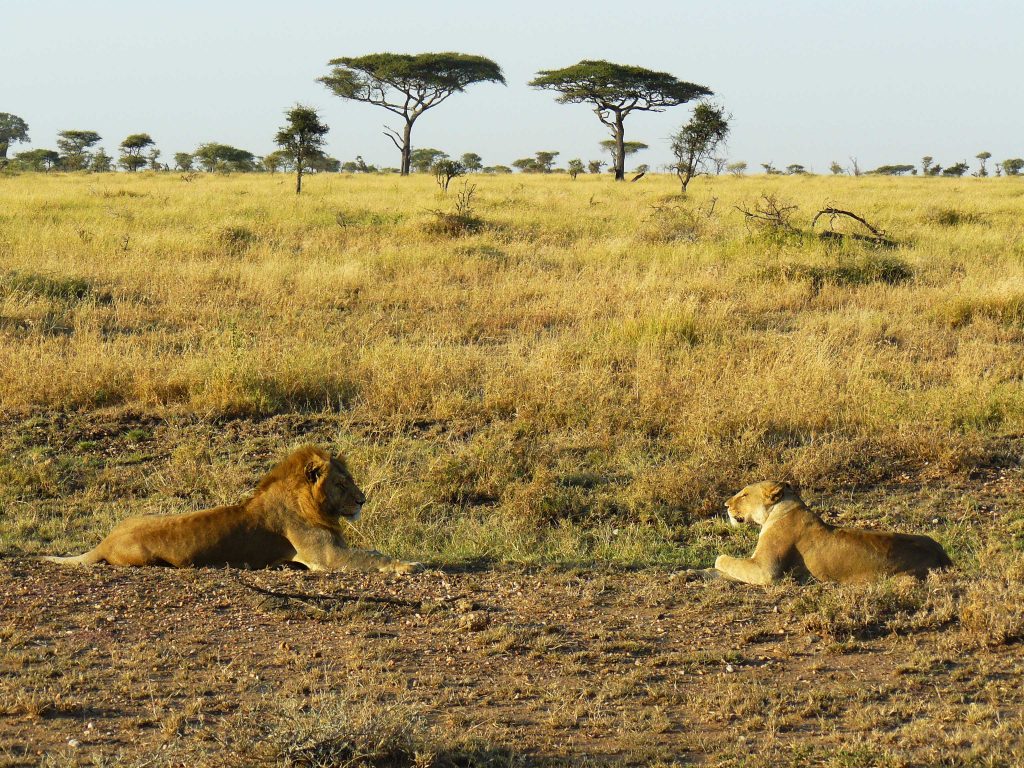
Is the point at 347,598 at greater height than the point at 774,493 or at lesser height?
lesser

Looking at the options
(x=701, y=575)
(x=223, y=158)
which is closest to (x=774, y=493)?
(x=701, y=575)

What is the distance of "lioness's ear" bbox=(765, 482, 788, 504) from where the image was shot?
5.80 metres

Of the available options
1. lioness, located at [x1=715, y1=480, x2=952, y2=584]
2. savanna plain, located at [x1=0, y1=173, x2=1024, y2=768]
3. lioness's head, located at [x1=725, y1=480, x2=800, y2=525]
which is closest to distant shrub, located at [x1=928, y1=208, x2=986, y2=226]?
savanna plain, located at [x1=0, y1=173, x2=1024, y2=768]

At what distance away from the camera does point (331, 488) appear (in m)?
5.62

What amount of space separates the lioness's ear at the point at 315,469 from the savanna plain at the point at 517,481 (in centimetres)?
49

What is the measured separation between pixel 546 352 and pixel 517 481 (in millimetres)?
2600

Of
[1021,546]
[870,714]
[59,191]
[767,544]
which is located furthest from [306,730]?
[59,191]

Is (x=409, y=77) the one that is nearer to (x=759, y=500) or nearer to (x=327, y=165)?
(x=327, y=165)

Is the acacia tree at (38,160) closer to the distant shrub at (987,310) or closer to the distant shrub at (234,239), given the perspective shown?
the distant shrub at (234,239)

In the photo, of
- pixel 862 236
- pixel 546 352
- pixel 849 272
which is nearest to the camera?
pixel 546 352

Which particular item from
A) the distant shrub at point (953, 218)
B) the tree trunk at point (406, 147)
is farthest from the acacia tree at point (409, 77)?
the distant shrub at point (953, 218)

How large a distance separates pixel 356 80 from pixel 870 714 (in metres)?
43.8

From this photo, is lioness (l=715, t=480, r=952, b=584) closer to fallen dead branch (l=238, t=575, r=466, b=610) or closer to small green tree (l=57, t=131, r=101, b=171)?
fallen dead branch (l=238, t=575, r=466, b=610)

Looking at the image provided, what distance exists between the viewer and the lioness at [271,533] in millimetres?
5602
